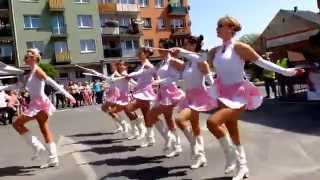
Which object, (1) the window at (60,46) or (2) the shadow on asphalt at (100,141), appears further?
(1) the window at (60,46)

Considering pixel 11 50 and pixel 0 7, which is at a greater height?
pixel 0 7

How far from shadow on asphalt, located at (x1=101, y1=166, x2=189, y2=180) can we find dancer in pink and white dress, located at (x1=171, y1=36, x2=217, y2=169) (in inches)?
11.1

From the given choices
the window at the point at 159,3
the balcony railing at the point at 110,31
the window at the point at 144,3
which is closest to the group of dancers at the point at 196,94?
the balcony railing at the point at 110,31

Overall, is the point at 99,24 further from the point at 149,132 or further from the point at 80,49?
the point at 149,132

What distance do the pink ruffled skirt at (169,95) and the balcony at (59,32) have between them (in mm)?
52367

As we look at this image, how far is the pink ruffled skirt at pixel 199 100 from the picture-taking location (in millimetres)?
8344

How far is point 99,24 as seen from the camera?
6512 centimetres

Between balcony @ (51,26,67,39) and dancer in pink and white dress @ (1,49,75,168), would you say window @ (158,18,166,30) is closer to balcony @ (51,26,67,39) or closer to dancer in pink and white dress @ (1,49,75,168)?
balcony @ (51,26,67,39)

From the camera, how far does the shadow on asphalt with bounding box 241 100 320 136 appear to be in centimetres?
1234

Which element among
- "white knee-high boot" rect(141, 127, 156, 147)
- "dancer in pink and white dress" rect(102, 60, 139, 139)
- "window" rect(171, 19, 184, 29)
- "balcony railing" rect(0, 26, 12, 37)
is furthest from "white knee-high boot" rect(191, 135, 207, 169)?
"window" rect(171, 19, 184, 29)

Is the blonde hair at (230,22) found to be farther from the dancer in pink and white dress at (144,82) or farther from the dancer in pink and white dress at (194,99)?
the dancer in pink and white dress at (144,82)

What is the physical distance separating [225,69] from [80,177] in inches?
114

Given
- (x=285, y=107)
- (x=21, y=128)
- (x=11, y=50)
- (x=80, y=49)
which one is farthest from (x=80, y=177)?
(x=80, y=49)

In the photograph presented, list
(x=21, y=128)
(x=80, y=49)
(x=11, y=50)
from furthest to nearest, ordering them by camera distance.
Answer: (x=80, y=49) < (x=11, y=50) < (x=21, y=128)
